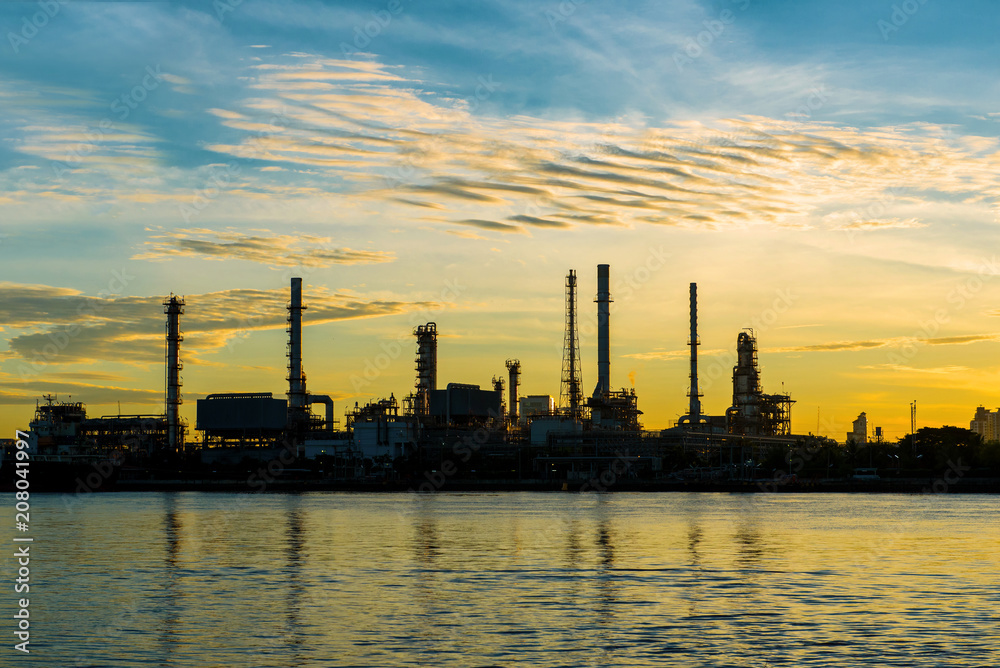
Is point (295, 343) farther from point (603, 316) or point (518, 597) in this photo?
point (518, 597)

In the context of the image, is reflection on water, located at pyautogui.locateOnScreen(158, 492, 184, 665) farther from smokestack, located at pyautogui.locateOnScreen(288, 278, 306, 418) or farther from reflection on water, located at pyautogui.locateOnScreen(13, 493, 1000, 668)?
smokestack, located at pyautogui.locateOnScreen(288, 278, 306, 418)

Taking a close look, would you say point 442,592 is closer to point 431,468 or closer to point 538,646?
point 538,646

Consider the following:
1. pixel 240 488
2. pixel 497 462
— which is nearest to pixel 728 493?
pixel 497 462

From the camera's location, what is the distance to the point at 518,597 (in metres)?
38.4

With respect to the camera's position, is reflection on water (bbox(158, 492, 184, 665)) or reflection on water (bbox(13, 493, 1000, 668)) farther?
reflection on water (bbox(158, 492, 184, 665))

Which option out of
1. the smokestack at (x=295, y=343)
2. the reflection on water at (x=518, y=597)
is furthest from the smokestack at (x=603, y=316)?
the reflection on water at (x=518, y=597)

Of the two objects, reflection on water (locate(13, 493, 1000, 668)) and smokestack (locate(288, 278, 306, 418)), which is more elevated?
smokestack (locate(288, 278, 306, 418))

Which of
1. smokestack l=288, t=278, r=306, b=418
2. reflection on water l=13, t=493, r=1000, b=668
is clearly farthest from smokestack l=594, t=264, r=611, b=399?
reflection on water l=13, t=493, r=1000, b=668

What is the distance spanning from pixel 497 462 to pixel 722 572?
151 meters

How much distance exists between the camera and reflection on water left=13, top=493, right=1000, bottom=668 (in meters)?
28.5

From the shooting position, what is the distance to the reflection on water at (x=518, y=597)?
93.6 ft

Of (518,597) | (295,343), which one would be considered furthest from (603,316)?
(518,597)

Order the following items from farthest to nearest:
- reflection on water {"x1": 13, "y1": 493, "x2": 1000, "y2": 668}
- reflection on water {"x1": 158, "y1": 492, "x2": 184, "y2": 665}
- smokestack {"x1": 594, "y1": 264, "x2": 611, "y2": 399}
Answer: smokestack {"x1": 594, "y1": 264, "x2": 611, "y2": 399} → reflection on water {"x1": 158, "y1": 492, "x2": 184, "y2": 665} → reflection on water {"x1": 13, "y1": 493, "x2": 1000, "y2": 668}

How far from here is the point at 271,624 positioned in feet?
107
